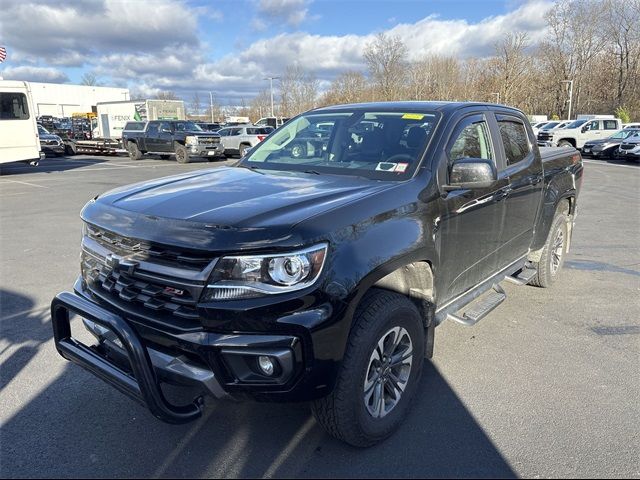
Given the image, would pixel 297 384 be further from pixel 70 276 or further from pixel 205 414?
pixel 70 276

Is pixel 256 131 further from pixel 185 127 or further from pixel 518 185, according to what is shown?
pixel 518 185

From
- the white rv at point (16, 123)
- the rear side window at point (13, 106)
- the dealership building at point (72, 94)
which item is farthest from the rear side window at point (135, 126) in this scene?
the dealership building at point (72, 94)

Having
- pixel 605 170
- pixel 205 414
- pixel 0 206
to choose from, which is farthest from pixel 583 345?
pixel 605 170

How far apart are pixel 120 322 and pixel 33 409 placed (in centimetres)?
126

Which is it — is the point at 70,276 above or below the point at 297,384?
below

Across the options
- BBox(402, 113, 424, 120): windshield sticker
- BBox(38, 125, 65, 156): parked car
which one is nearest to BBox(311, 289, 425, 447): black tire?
BBox(402, 113, 424, 120): windshield sticker

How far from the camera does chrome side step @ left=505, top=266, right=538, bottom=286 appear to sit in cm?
488

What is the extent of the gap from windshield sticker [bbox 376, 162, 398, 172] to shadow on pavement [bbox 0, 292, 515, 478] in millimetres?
1536

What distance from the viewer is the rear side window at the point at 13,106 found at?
16578 millimetres

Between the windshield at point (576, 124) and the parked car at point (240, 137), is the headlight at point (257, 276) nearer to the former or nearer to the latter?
the parked car at point (240, 137)

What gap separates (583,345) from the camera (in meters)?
4.16

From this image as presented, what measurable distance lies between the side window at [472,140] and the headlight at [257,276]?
64.8 inches

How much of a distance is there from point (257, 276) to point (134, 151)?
24591 mm

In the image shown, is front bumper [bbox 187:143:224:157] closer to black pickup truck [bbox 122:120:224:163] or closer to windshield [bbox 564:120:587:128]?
black pickup truck [bbox 122:120:224:163]
